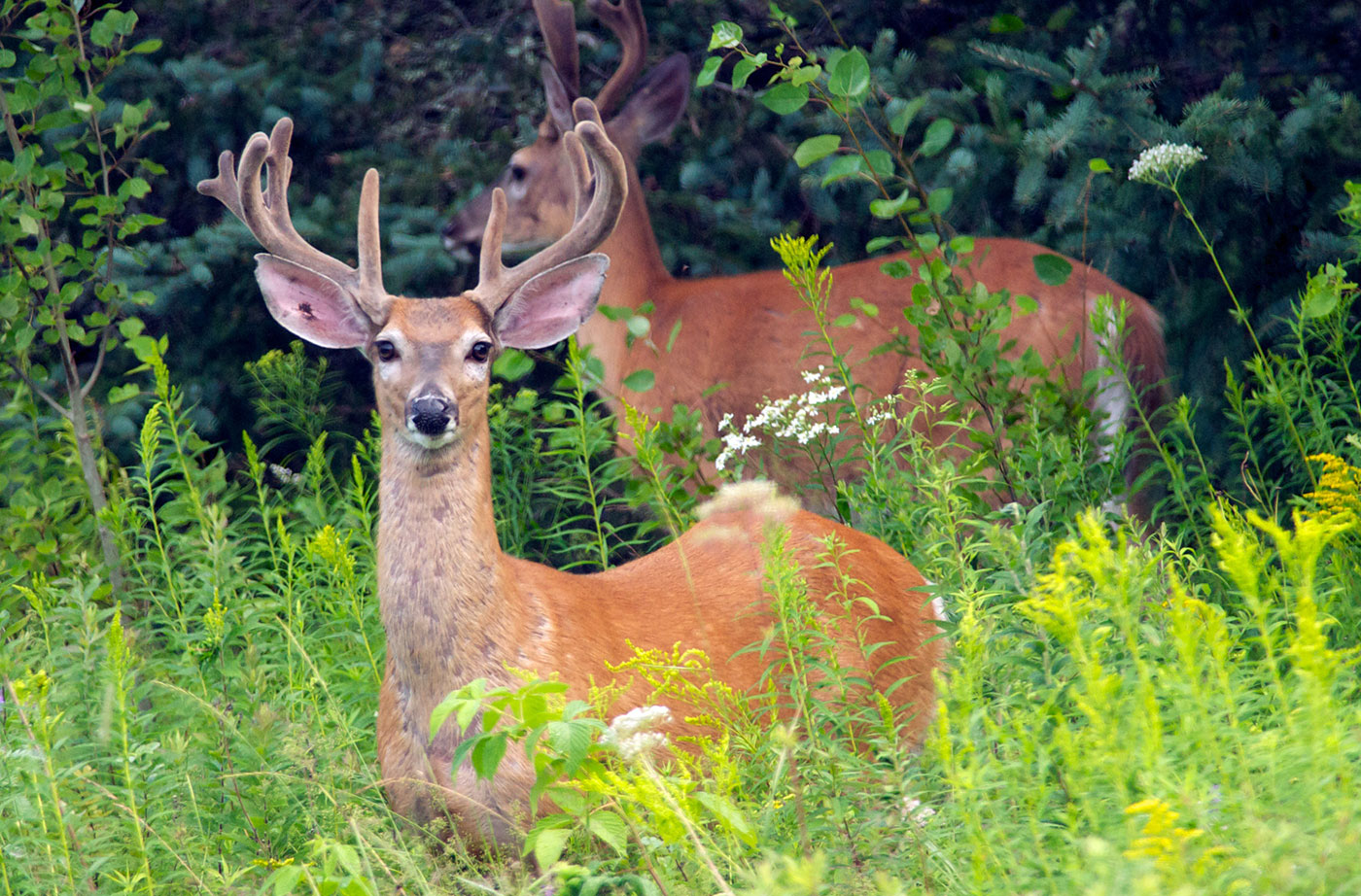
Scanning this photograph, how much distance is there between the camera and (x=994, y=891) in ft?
6.28

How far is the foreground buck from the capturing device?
3.16 m

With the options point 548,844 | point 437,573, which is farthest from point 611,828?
point 437,573

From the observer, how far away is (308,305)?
12.7 feet

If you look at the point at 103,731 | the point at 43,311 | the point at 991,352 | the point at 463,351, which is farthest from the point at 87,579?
the point at 991,352

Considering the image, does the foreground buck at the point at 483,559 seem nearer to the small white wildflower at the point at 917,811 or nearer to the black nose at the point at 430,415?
the black nose at the point at 430,415

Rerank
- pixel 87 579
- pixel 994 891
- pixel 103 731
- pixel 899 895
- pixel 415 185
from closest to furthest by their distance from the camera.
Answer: pixel 899 895 < pixel 994 891 < pixel 103 731 < pixel 87 579 < pixel 415 185

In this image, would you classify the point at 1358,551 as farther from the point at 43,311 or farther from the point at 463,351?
the point at 43,311

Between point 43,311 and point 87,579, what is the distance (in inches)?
36.1

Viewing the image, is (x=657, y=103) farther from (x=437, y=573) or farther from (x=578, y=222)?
(x=437, y=573)

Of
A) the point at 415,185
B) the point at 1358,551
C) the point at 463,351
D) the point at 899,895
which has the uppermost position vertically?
the point at 899,895

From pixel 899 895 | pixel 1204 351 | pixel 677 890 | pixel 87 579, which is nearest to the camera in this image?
pixel 899 895

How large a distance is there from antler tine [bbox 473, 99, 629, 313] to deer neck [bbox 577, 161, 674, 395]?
203 cm

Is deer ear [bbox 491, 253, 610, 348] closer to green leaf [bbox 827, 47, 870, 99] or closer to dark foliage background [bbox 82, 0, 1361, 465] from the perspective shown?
green leaf [bbox 827, 47, 870, 99]

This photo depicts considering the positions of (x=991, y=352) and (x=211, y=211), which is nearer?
(x=991, y=352)
